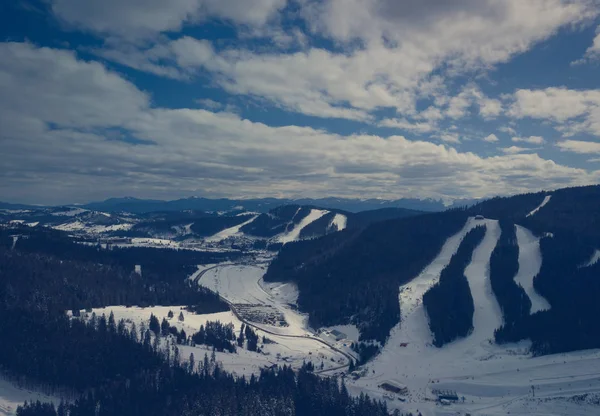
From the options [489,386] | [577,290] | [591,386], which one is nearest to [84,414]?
[489,386]

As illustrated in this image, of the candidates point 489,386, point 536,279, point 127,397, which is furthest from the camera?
point 536,279

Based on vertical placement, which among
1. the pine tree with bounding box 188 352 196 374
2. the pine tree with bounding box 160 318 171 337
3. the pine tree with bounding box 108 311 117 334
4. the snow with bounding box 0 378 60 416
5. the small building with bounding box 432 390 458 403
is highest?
the pine tree with bounding box 108 311 117 334

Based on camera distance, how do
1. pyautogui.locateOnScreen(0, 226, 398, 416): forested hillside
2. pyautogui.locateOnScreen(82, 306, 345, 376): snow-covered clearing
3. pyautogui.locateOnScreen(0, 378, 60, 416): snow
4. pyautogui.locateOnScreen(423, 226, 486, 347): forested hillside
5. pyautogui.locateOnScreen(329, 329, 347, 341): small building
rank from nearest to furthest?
pyautogui.locateOnScreen(0, 226, 398, 416): forested hillside → pyautogui.locateOnScreen(0, 378, 60, 416): snow → pyautogui.locateOnScreen(82, 306, 345, 376): snow-covered clearing → pyautogui.locateOnScreen(423, 226, 486, 347): forested hillside → pyautogui.locateOnScreen(329, 329, 347, 341): small building

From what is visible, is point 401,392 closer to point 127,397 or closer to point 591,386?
point 591,386

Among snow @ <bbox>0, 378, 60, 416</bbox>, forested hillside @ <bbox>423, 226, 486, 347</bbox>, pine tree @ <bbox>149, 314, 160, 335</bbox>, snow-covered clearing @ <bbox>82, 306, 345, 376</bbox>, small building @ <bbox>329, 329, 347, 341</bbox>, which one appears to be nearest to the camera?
snow @ <bbox>0, 378, 60, 416</bbox>

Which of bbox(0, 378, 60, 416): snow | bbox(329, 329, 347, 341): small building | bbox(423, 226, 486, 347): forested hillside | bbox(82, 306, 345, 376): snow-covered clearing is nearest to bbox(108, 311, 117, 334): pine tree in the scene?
bbox(82, 306, 345, 376): snow-covered clearing

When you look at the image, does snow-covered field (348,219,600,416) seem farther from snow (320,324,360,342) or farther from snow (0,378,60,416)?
snow (0,378,60,416)

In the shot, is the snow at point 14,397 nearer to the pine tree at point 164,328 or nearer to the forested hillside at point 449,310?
the pine tree at point 164,328
